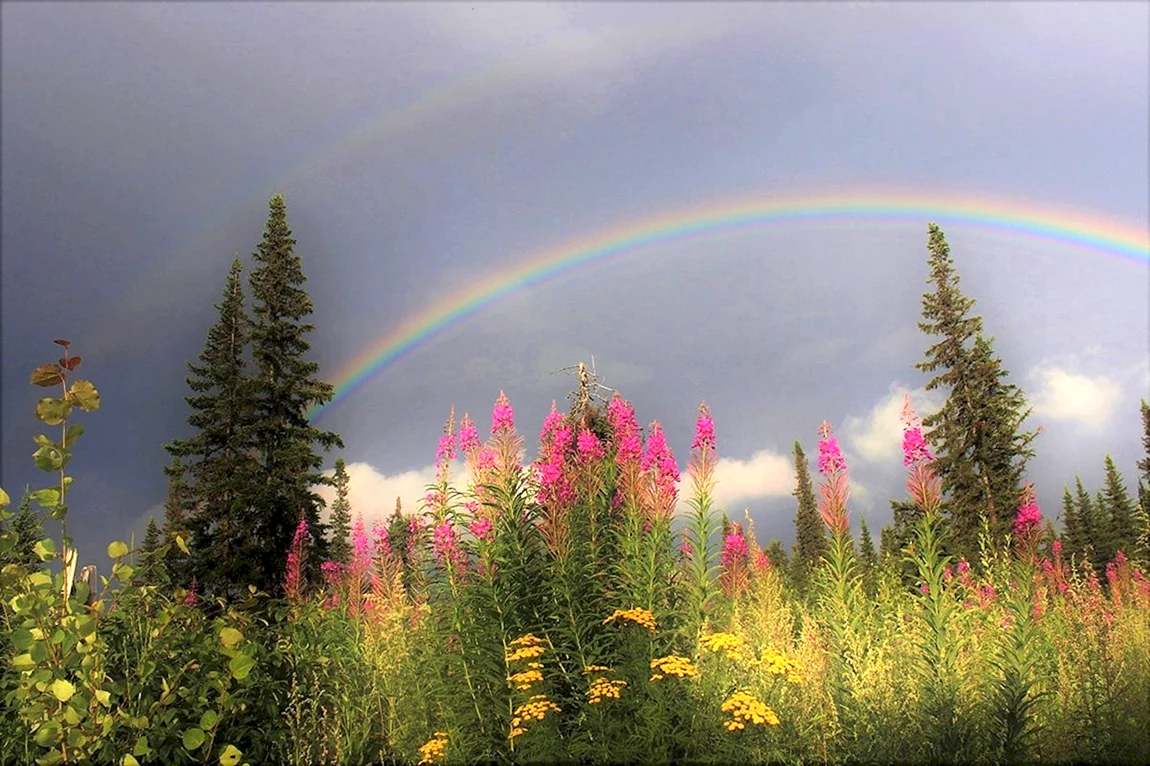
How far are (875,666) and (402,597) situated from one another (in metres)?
4.84

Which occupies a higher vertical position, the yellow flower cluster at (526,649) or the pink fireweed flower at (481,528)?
the pink fireweed flower at (481,528)

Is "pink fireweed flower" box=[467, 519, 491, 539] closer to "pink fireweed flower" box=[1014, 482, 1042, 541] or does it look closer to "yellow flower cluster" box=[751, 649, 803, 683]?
"yellow flower cluster" box=[751, 649, 803, 683]

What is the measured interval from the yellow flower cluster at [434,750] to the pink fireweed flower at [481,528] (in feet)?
5.34

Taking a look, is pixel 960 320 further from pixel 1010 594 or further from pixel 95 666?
pixel 95 666

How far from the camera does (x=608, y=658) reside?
527 centimetres

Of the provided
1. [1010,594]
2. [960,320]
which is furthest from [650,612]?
[960,320]

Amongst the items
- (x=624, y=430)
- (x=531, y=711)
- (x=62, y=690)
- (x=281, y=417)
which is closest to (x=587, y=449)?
(x=624, y=430)

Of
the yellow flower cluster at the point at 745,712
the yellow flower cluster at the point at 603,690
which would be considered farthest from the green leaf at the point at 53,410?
the yellow flower cluster at the point at 745,712

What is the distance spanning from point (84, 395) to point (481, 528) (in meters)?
3.49

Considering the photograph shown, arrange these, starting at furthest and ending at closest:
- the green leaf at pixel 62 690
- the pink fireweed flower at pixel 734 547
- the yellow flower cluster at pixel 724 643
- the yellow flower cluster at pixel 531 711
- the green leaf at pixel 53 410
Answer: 1. the pink fireweed flower at pixel 734 547
2. the yellow flower cluster at pixel 724 643
3. the yellow flower cluster at pixel 531 711
4. the green leaf at pixel 53 410
5. the green leaf at pixel 62 690

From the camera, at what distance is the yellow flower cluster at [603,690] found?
4387mm

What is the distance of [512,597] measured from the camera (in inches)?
216

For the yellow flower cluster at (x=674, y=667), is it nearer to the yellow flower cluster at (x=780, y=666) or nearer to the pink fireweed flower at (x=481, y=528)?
the yellow flower cluster at (x=780, y=666)

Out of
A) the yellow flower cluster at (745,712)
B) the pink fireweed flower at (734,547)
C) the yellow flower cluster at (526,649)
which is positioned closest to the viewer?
the yellow flower cluster at (745,712)
